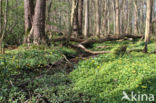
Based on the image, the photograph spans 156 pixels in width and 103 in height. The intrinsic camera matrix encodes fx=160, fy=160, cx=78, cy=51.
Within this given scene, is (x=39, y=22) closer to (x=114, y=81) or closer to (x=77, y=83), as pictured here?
(x=77, y=83)

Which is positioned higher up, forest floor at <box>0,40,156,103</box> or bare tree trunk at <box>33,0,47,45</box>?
bare tree trunk at <box>33,0,47,45</box>

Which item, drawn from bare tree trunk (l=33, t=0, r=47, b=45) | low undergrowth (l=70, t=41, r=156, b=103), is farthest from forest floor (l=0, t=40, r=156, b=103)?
bare tree trunk (l=33, t=0, r=47, b=45)

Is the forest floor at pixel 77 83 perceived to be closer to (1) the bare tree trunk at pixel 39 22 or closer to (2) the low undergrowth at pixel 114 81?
(2) the low undergrowth at pixel 114 81

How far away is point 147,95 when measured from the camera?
3324 mm

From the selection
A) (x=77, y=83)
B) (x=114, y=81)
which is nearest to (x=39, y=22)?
(x=77, y=83)

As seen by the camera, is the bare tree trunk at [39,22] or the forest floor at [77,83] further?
the bare tree trunk at [39,22]

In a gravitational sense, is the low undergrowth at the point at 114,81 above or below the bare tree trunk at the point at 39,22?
below

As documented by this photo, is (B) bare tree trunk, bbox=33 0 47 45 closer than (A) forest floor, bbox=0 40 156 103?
No

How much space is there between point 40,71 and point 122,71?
2.98m

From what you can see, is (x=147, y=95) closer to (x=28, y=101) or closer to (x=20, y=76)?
(x=28, y=101)

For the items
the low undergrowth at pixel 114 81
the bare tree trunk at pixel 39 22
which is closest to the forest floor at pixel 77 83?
the low undergrowth at pixel 114 81

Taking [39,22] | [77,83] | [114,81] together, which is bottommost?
[77,83]

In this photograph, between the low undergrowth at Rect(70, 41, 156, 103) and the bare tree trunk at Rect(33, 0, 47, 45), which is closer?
the low undergrowth at Rect(70, 41, 156, 103)

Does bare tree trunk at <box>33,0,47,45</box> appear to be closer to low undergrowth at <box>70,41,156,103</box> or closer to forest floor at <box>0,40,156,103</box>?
forest floor at <box>0,40,156,103</box>
